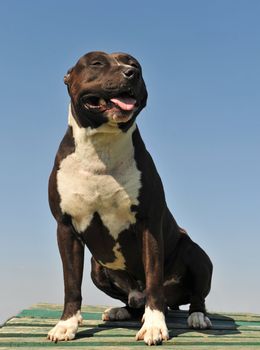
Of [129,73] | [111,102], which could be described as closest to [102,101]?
[111,102]

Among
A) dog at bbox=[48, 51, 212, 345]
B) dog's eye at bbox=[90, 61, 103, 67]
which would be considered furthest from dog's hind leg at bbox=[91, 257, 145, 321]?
dog's eye at bbox=[90, 61, 103, 67]

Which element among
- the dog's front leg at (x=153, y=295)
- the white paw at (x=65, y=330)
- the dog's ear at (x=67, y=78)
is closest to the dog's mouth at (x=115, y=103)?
the dog's ear at (x=67, y=78)

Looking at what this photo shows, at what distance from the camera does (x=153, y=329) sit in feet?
13.2

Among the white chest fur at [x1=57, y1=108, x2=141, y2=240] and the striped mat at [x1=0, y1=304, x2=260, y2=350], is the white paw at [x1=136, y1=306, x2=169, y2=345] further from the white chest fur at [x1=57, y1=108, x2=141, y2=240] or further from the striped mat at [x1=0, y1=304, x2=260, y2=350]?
the white chest fur at [x1=57, y1=108, x2=141, y2=240]

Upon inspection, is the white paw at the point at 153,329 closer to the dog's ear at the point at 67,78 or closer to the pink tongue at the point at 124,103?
the pink tongue at the point at 124,103

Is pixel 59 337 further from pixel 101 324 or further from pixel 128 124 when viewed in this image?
pixel 128 124

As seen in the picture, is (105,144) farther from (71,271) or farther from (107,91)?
(71,271)

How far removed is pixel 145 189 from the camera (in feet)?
14.3

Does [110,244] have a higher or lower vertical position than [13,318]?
higher

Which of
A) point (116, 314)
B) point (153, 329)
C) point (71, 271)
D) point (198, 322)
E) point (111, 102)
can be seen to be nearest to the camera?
point (153, 329)

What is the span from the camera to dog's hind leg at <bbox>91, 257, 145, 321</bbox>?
496 cm

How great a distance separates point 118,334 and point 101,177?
3.76 feet

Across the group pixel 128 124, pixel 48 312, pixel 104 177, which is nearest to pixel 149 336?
pixel 104 177

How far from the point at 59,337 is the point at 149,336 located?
63cm
